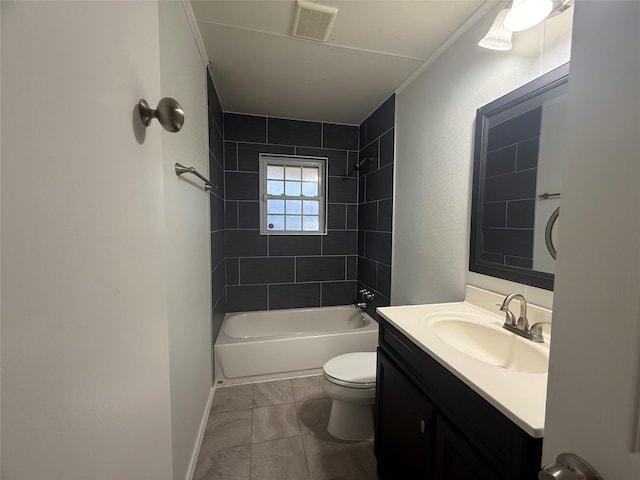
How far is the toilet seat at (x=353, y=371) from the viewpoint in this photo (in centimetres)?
157

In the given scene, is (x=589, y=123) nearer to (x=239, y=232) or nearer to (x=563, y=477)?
(x=563, y=477)

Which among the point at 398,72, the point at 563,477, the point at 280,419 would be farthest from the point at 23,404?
the point at 398,72

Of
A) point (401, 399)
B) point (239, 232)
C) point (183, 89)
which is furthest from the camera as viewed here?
point (239, 232)

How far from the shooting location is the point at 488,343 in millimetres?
1190

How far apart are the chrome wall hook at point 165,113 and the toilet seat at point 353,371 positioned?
5.03ft

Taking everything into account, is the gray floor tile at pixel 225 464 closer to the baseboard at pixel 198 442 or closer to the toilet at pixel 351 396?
A: the baseboard at pixel 198 442

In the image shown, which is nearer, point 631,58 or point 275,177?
point 631,58

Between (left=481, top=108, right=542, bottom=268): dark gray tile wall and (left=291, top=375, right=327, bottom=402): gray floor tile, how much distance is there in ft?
5.19

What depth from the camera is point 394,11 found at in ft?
4.49

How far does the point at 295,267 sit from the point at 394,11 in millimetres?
2246

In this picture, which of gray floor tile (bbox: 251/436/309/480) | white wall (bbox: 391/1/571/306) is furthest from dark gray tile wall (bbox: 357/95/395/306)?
gray floor tile (bbox: 251/436/309/480)

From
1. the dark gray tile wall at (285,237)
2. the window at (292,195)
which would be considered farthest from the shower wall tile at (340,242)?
the window at (292,195)

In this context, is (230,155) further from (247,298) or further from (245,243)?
(247,298)

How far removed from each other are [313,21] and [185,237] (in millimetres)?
1311
